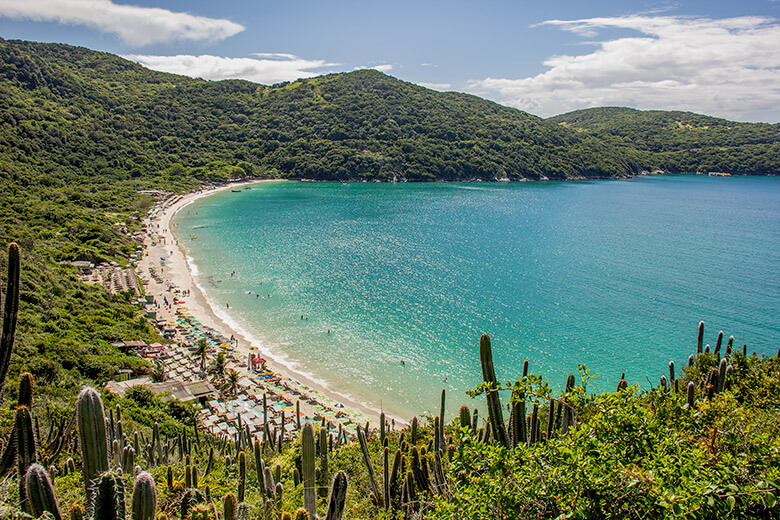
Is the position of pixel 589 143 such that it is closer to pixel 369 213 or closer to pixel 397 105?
pixel 397 105

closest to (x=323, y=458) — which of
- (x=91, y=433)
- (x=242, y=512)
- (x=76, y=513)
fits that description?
(x=242, y=512)

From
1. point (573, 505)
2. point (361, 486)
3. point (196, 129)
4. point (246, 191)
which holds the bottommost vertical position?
point (361, 486)

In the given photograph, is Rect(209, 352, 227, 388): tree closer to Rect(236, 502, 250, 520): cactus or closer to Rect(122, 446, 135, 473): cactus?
Rect(122, 446, 135, 473): cactus

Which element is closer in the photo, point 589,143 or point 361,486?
point 361,486

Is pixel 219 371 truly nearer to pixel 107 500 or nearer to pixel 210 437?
pixel 210 437

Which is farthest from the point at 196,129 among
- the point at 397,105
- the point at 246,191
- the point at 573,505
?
the point at 573,505
